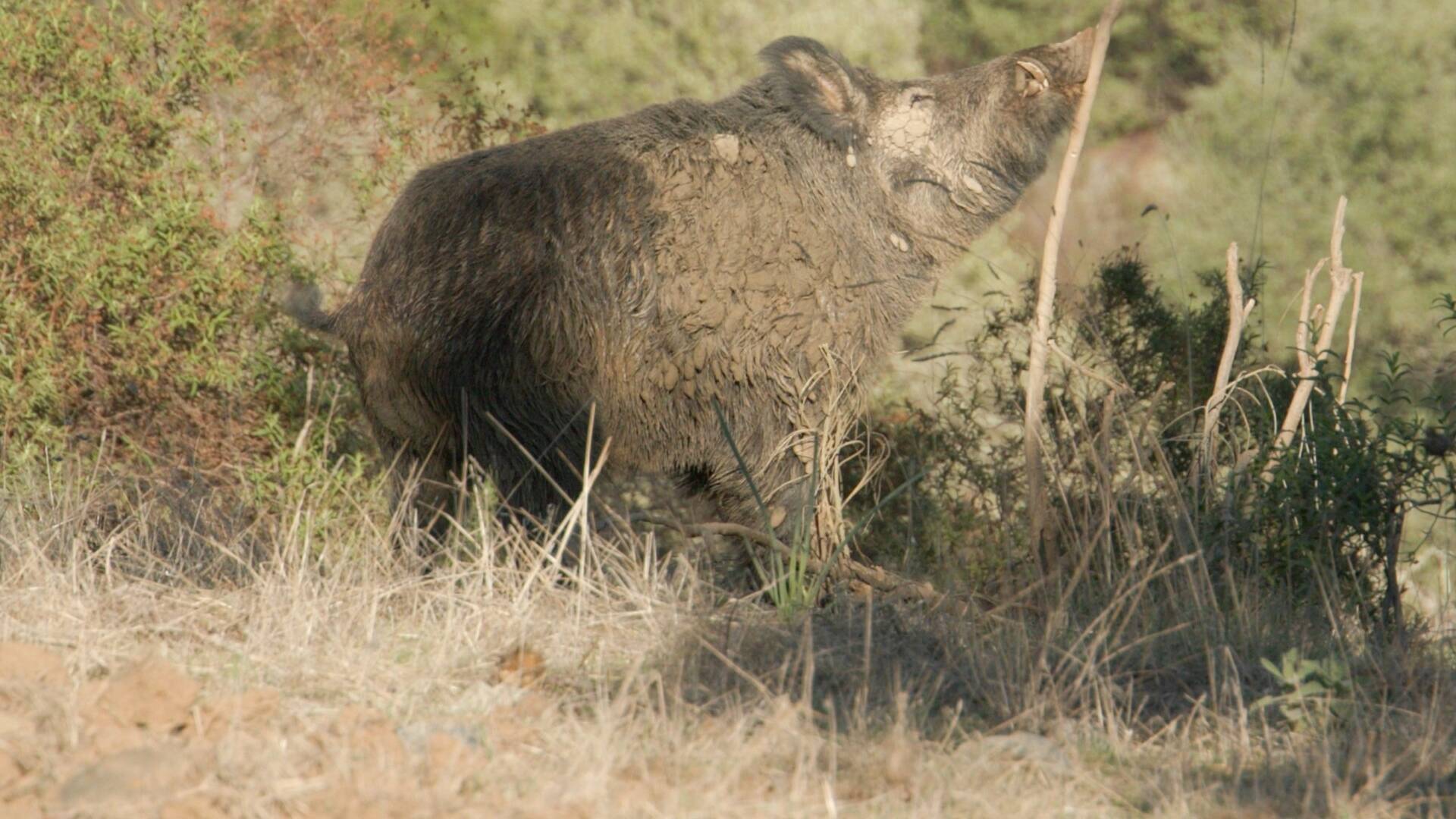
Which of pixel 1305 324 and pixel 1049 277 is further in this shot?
pixel 1305 324

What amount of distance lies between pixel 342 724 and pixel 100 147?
4.35 meters

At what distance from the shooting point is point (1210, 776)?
3031 millimetres

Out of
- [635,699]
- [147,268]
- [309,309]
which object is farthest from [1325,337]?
[147,268]

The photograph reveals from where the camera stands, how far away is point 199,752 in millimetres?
2672

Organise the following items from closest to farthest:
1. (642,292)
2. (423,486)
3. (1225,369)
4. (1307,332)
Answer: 1. (642,292)
2. (1225,369)
3. (423,486)
4. (1307,332)

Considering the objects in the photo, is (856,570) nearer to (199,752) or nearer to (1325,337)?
(1325,337)

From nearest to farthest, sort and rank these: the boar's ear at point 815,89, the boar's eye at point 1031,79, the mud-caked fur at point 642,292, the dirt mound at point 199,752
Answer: the dirt mound at point 199,752 → the mud-caked fur at point 642,292 → the boar's ear at point 815,89 → the boar's eye at point 1031,79

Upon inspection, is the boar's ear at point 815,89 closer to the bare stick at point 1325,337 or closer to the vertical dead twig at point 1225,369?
the vertical dead twig at point 1225,369

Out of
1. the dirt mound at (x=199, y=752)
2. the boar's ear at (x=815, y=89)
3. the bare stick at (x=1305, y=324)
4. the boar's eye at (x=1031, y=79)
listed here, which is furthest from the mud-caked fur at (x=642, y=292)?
the dirt mound at (x=199, y=752)

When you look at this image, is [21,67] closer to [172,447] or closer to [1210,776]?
[172,447]

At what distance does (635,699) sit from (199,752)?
87cm

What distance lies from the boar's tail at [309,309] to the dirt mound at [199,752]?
216 centimetres

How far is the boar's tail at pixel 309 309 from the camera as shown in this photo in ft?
16.8

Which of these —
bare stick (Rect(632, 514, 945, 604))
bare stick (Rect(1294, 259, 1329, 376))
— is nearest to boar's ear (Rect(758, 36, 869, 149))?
bare stick (Rect(632, 514, 945, 604))
